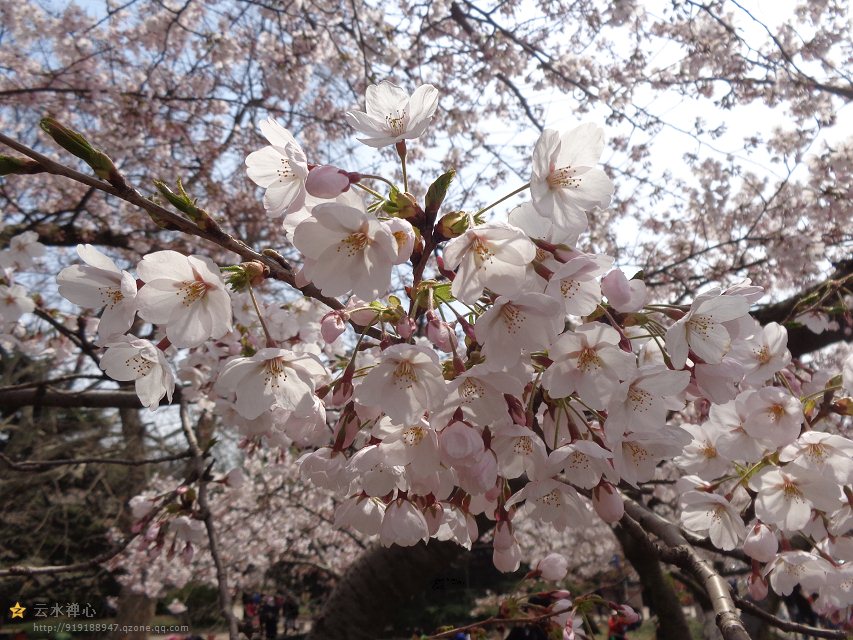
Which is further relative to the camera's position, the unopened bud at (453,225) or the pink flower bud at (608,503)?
the pink flower bud at (608,503)

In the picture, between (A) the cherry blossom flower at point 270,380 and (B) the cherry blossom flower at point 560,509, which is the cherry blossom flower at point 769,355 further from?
(A) the cherry blossom flower at point 270,380

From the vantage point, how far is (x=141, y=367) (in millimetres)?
1153

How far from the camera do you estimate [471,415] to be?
99cm

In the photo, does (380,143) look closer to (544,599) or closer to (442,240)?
(442,240)

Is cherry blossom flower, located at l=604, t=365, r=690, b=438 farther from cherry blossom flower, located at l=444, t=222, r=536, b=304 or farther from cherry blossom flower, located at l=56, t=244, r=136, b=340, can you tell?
cherry blossom flower, located at l=56, t=244, r=136, b=340

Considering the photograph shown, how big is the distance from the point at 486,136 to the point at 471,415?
6794 millimetres

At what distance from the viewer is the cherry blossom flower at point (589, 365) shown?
94 cm

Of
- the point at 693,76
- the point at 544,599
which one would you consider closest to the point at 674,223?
Answer: the point at 693,76

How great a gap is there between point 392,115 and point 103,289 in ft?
2.30

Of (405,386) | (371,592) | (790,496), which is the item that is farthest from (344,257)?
(371,592)

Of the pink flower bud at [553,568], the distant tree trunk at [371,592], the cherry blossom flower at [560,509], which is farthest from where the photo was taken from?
the distant tree trunk at [371,592]

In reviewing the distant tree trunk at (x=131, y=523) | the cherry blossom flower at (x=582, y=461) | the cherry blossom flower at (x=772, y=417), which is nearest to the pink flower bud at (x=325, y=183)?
the cherry blossom flower at (x=582, y=461)

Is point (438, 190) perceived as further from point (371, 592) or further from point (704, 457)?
point (371, 592)

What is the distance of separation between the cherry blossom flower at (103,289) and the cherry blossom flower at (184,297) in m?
0.03
